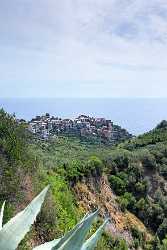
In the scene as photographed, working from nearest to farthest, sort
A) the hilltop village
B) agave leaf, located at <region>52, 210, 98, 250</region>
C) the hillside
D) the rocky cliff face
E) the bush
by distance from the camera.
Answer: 1. agave leaf, located at <region>52, 210, 98, 250</region>
2. the hillside
3. the rocky cliff face
4. the bush
5. the hilltop village

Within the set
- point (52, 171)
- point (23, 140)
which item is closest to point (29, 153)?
point (23, 140)

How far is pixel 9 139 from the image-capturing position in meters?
21.4

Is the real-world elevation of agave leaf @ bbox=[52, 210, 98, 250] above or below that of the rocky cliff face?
above

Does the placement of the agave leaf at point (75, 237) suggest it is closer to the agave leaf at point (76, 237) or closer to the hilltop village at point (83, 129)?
the agave leaf at point (76, 237)

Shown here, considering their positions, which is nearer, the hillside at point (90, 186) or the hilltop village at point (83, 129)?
the hillside at point (90, 186)

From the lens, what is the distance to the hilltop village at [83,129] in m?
76.1

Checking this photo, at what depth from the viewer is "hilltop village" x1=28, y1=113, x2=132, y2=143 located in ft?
250

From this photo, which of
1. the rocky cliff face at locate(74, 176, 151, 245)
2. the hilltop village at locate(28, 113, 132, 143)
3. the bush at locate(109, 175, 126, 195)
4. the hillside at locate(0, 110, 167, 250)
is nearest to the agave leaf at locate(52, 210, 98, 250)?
the hillside at locate(0, 110, 167, 250)

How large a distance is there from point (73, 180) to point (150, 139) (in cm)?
2109

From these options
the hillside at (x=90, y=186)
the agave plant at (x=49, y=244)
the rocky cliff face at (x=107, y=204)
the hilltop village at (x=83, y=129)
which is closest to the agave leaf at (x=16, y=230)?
the agave plant at (x=49, y=244)

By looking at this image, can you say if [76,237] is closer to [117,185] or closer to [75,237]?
[75,237]

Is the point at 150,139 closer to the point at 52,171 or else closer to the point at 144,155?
the point at 144,155

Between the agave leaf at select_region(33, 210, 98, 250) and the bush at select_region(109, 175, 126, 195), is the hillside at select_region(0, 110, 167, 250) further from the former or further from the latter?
the agave leaf at select_region(33, 210, 98, 250)

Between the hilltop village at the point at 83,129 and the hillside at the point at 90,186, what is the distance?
71.8 ft
